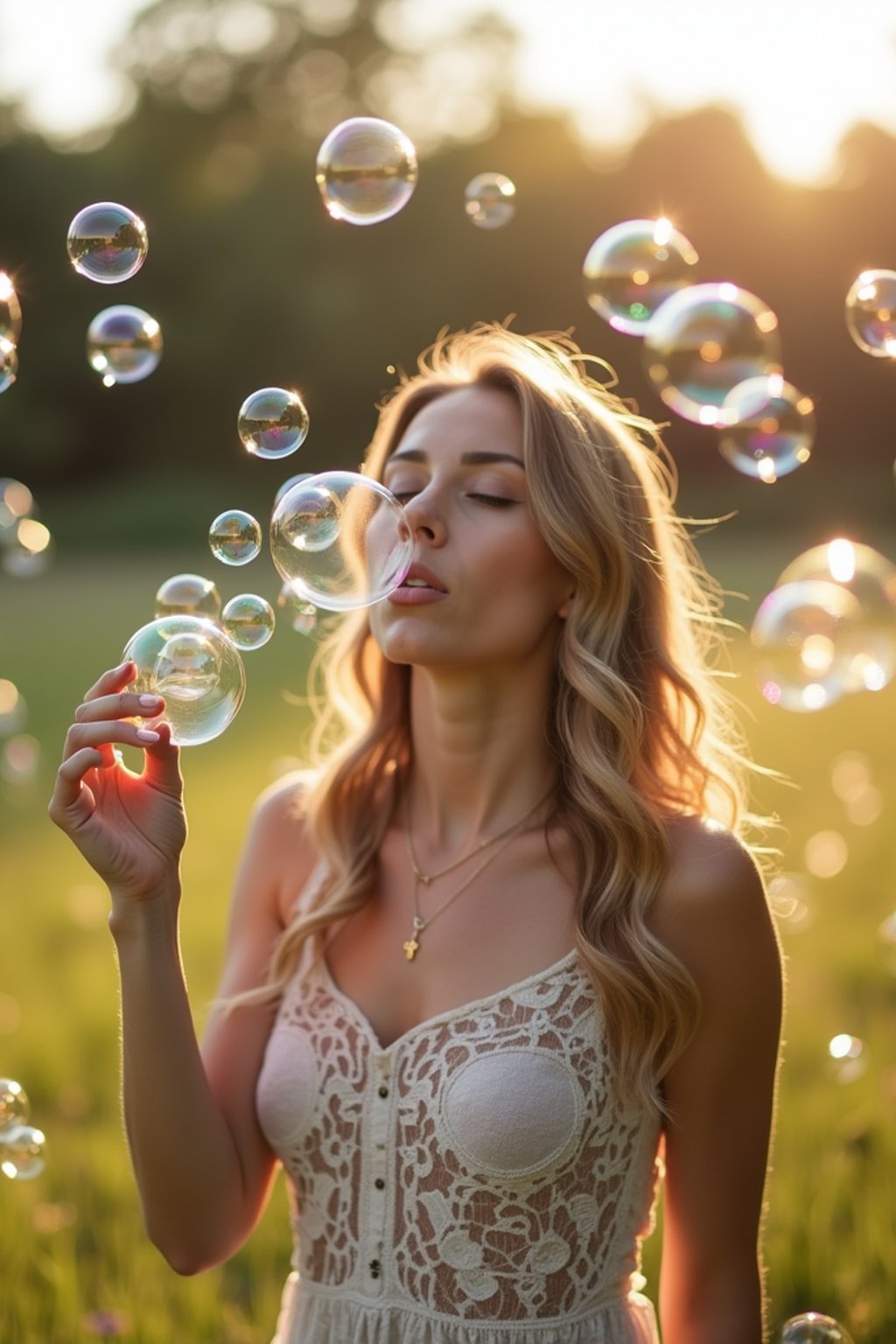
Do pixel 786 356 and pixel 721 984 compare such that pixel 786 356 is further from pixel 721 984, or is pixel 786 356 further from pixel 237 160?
pixel 721 984

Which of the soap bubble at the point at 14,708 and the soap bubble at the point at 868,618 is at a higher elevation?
the soap bubble at the point at 14,708

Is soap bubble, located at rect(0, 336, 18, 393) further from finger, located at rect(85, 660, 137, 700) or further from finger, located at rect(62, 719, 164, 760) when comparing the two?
finger, located at rect(62, 719, 164, 760)

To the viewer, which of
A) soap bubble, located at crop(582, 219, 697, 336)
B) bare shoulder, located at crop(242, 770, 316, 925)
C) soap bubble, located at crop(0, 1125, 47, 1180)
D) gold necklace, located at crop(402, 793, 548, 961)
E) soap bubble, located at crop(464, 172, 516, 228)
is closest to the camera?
gold necklace, located at crop(402, 793, 548, 961)

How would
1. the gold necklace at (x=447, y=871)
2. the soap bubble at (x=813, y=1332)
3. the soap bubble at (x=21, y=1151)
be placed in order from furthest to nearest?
the soap bubble at (x=21, y=1151)
the soap bubble at (x=813, y=1332)
the gold necklace at (x=447, y=871)

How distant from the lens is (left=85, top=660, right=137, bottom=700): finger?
2365 mm

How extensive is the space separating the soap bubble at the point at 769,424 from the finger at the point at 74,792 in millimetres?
1750

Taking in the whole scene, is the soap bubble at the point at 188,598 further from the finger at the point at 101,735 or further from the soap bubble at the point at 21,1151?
the soap bubble at the point at 21,1151

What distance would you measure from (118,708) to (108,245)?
1409 mm

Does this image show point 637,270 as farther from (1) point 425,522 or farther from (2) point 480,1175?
(2) point 480,1175

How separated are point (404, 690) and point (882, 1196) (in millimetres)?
1887

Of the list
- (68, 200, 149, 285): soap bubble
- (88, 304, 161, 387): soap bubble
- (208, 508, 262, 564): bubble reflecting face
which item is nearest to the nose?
(208, 508, 262, 564): bubble reflecting face

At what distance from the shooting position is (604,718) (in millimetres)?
2816

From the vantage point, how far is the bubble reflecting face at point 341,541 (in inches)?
104

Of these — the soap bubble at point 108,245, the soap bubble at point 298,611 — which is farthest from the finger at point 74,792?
the soap bubble at point 108,245
